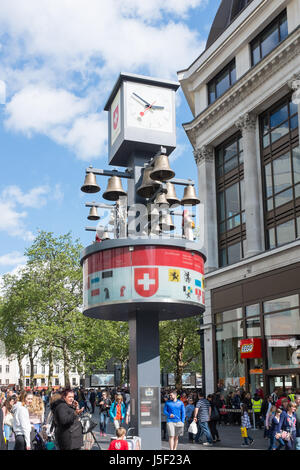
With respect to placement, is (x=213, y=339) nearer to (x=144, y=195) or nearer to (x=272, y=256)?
(x=272, y=256)

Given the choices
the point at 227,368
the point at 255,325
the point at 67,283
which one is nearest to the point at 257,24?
the point at 255,325

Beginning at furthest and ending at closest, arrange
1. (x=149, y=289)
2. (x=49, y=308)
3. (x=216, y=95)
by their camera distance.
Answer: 1. (x=49, y=308)
2. (x=216, y=95)
3. (x=149, y=289)

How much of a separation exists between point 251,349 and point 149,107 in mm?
19516

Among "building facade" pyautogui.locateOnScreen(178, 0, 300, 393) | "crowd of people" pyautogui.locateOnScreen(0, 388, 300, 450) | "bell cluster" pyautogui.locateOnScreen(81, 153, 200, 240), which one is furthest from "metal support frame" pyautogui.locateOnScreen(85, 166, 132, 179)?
"building facade" pyautogui.locateOnScreen(178, 0, 300, 393)

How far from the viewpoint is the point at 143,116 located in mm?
15086

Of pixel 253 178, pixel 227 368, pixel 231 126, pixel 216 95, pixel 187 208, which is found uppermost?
pixel 216 95

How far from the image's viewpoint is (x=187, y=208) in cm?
1598

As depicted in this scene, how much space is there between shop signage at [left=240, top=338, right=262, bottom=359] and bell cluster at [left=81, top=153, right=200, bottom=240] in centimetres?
1730

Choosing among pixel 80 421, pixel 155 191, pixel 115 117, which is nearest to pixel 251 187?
pixel 115 117

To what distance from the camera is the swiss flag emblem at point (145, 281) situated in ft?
43.7

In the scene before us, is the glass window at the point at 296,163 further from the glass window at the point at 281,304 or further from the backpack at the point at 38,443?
the backpack at the point at 38,443

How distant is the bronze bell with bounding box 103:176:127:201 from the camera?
1480cm

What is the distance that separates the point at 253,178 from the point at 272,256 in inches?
211

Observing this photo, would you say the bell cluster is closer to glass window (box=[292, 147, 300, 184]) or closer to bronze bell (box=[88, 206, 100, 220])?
Answer: bronze bell (box=[88, 206, 100, 220])
